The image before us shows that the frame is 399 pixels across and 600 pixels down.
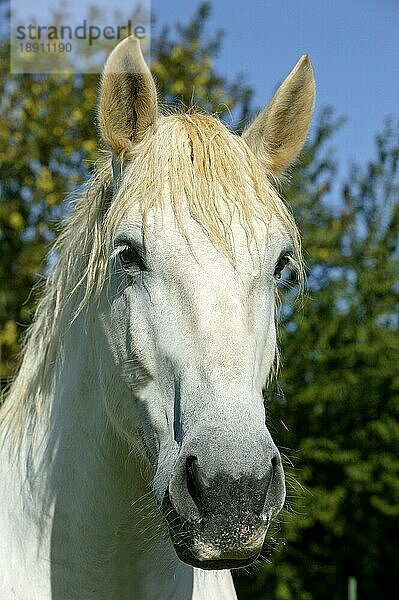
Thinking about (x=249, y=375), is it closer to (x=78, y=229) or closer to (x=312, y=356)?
(x=78, y=229)

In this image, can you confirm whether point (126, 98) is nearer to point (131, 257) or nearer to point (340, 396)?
point (131, 257)

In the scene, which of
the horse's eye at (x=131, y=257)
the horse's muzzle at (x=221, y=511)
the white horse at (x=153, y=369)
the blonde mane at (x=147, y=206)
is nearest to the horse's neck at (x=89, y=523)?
the white horse at (x=153, y=369)

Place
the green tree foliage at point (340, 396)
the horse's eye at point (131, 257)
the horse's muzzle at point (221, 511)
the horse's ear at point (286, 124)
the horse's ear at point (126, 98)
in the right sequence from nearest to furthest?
the horse's muzzle at point (221, 511) < the horse's eye at point (131, 257) < the horse's ear at point (126, 98) < the horse's ear at point (286, 124) < the green tree foliage at point (340, 396)

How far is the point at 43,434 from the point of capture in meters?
2.52

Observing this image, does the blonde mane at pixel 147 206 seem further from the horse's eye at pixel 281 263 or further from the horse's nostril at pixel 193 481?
the horse's nostril at pixel 193 481

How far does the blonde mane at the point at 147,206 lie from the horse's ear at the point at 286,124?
63 millimetres

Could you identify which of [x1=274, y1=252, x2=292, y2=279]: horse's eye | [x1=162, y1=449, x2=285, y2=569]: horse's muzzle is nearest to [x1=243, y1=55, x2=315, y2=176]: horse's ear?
[x1=274, y1=252, x2=292, y2=279]: horse's eye

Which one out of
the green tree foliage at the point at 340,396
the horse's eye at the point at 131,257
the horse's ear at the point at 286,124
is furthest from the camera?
the green tree foliage at the point at 340,396

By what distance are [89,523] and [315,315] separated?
5025mm

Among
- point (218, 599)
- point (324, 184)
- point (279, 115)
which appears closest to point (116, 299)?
point (279, 115)

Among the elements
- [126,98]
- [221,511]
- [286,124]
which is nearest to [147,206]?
[126,98]

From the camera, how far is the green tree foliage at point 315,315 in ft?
23.4

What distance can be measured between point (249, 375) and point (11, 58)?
22.6ft

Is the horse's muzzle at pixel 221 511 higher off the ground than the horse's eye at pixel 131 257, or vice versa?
the horse's eye at pixel 131 257
